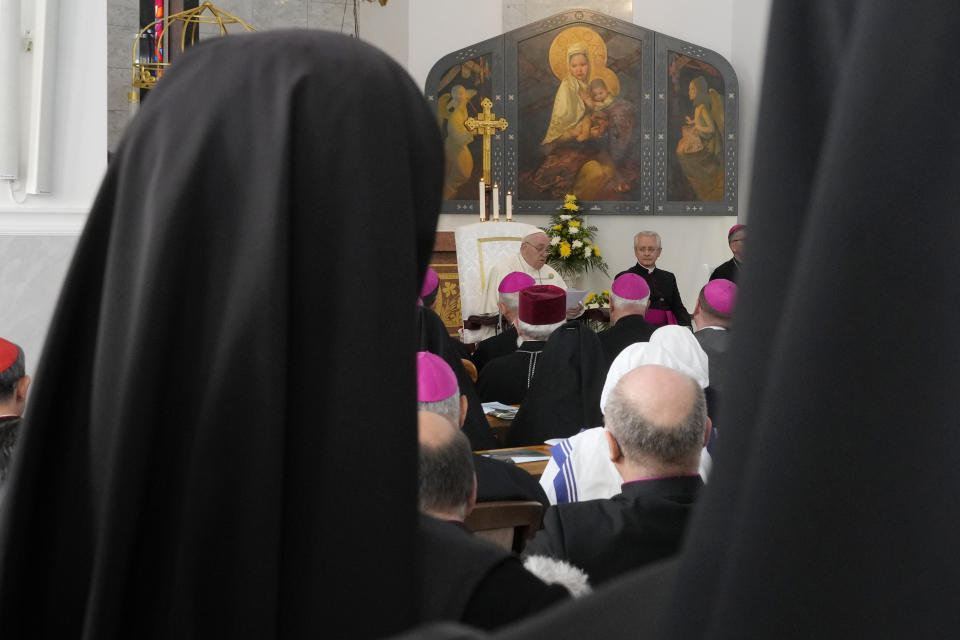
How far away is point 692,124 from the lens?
46.9 feet

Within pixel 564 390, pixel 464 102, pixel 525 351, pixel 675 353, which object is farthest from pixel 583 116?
pixel 675 353

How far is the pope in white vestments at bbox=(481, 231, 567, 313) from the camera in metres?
10.4

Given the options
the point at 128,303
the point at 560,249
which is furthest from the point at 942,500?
the point at 560,249

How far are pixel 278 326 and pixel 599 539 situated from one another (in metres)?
1.90

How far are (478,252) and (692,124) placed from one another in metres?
4.60

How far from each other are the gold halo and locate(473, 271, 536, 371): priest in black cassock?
6.93m

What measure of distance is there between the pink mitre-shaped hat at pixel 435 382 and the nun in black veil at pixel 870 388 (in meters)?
3.35

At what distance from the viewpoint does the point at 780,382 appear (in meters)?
0.40

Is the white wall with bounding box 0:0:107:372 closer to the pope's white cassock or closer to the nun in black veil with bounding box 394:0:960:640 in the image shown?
the nun in black veil with bounding box 394:0:960:640

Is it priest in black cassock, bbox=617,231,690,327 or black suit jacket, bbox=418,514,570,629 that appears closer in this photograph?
black suit jacket, bbox=418,514,570,629

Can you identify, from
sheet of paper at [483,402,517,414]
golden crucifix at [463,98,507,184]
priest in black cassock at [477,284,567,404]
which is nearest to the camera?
sheet of paper at [483,402,517,414]

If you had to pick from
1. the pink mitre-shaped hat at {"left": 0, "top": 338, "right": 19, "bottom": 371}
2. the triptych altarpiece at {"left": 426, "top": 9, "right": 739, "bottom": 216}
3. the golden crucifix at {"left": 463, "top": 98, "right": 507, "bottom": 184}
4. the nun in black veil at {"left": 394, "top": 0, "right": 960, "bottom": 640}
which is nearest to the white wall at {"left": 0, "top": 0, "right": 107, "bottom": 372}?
the pink mitre-shaped hat at {"left": 0, "top": 338, "right": 19, "bottom": 371}

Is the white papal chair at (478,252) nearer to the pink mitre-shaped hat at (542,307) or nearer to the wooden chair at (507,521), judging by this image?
the pink mitre-shaped hat at (542,307)

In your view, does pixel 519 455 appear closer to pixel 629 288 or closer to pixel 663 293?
pixel 629 288
